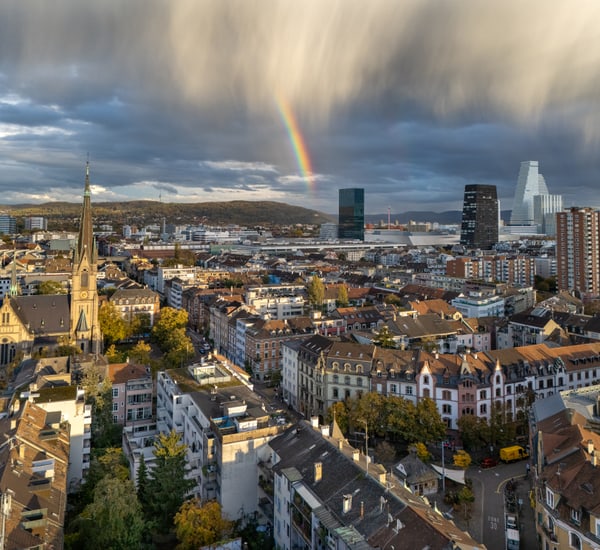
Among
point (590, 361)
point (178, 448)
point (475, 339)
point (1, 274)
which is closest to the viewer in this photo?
point (178, 448)

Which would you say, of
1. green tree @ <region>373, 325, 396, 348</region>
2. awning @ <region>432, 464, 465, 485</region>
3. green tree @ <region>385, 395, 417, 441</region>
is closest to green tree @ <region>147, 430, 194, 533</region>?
awning @ <region>432, 464, 465, 485</region>

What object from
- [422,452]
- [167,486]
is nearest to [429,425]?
[422,452]

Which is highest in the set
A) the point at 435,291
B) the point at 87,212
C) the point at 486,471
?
the point at 87,212

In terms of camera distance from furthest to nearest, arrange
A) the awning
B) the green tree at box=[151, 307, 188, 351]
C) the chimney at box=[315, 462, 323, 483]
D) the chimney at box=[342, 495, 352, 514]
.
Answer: the green tree at box=[151, 307, 188, 351] → the awning → the chimney at box=[315, 462, 323, 483] → the chimney at box=[342, 495, 352, 514]

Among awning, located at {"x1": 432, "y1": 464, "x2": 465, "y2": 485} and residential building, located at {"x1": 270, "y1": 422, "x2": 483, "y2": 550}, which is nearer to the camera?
residential building, located at {"x1": 270, "y1": 422, "x2": 483, "y2": 550}

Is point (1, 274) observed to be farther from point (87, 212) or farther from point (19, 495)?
point (19, 495)

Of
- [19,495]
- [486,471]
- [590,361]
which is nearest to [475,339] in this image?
[590,361]

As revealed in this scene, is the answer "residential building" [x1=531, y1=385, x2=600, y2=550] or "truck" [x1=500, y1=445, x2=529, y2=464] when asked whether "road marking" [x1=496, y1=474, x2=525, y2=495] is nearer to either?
"truck" [x1=500, y1=445, x2=529, y2=464]
